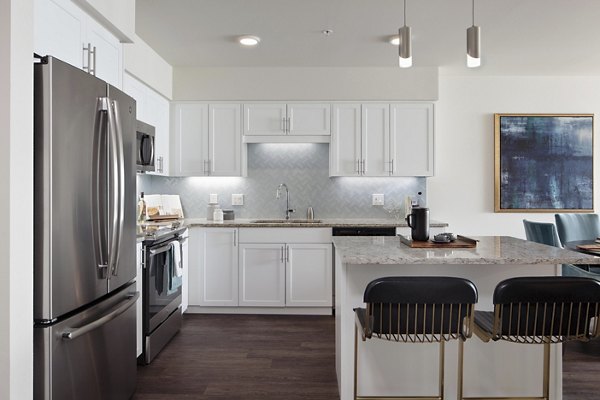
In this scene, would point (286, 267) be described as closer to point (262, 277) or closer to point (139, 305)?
point (262, 277)

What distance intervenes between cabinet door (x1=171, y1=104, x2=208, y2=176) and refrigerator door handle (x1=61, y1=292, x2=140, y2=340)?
2.37m

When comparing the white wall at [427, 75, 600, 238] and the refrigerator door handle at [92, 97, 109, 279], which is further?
the white wall at [427, 75, 600, 238]

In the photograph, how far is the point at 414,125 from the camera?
15.1ft

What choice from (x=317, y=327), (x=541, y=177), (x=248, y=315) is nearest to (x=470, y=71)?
(x=541, y=177)

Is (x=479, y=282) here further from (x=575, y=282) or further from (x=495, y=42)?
(x=495, y=42)

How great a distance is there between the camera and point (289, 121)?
4609mm

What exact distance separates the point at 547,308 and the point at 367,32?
263 centimetres

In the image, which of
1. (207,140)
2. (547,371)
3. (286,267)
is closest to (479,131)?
(286,267)

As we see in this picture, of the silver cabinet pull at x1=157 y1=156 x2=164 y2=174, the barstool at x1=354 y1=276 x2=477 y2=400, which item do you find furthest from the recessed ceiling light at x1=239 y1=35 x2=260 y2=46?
the barstool at x1=354 y1=276 x2=477 y2=400

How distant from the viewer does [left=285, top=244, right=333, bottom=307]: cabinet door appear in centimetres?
430

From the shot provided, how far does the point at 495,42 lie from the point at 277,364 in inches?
129

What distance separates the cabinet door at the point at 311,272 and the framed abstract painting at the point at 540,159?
2136mm

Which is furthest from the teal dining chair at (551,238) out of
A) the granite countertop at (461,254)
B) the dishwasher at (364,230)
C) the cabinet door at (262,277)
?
the cabinet door at (262,277)

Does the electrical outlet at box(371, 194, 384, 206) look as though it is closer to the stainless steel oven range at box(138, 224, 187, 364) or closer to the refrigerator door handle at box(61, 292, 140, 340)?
the stainless steel oven range at box(138, 224, 187, 364)
